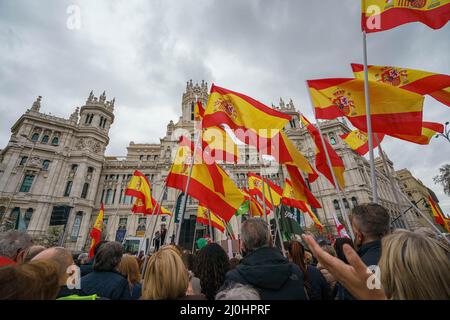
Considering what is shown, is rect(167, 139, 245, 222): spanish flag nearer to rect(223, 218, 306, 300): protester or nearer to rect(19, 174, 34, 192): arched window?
rect(223, 218, 306, 300): protester

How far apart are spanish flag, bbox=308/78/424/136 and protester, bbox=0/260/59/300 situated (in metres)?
6.38

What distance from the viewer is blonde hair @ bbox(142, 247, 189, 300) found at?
5.71ft

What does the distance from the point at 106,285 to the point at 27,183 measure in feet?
130

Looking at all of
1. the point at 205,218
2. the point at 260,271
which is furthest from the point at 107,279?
the point at 205,218

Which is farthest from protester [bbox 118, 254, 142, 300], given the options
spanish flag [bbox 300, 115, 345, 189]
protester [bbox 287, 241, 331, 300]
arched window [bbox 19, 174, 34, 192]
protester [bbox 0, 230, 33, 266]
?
arched window [bbox 19, 174, 34, 192]

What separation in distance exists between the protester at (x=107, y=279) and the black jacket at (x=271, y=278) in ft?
4.92

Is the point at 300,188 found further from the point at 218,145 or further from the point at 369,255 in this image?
the point at 369,255

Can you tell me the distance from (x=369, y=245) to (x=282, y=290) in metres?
1.06

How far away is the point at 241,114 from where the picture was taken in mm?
6266

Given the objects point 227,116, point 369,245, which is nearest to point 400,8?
point 227,116

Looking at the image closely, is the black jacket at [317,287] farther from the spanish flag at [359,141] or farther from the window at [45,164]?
the window at [45,164]
